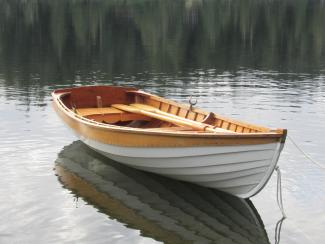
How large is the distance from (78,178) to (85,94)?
550 centimetres

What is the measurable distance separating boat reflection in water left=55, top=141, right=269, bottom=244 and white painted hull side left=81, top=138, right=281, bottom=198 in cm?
55

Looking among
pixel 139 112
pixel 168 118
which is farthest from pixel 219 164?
pixel 139 112

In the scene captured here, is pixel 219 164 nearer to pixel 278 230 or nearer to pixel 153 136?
pixel 153 136

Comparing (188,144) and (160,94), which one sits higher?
(188,144)

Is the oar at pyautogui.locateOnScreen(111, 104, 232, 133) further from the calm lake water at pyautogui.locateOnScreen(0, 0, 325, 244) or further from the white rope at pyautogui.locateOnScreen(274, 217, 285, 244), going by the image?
the white rope at pyautogui.locateOnScreen(274, 217, 285, 244)

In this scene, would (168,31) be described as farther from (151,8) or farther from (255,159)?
(255,159)

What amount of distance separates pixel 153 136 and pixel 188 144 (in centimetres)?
121

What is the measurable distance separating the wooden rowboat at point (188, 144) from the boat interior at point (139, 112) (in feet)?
0.10

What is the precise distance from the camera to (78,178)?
62.9 ft

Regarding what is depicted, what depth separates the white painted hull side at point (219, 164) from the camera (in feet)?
50.0

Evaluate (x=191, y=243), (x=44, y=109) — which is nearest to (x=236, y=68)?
(x=44, y=109)

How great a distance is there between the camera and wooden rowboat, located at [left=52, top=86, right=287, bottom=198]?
15242 mm

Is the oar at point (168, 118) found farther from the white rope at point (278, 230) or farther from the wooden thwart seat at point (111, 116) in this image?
the white rope at point (278, 230)

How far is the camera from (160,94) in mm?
34125
